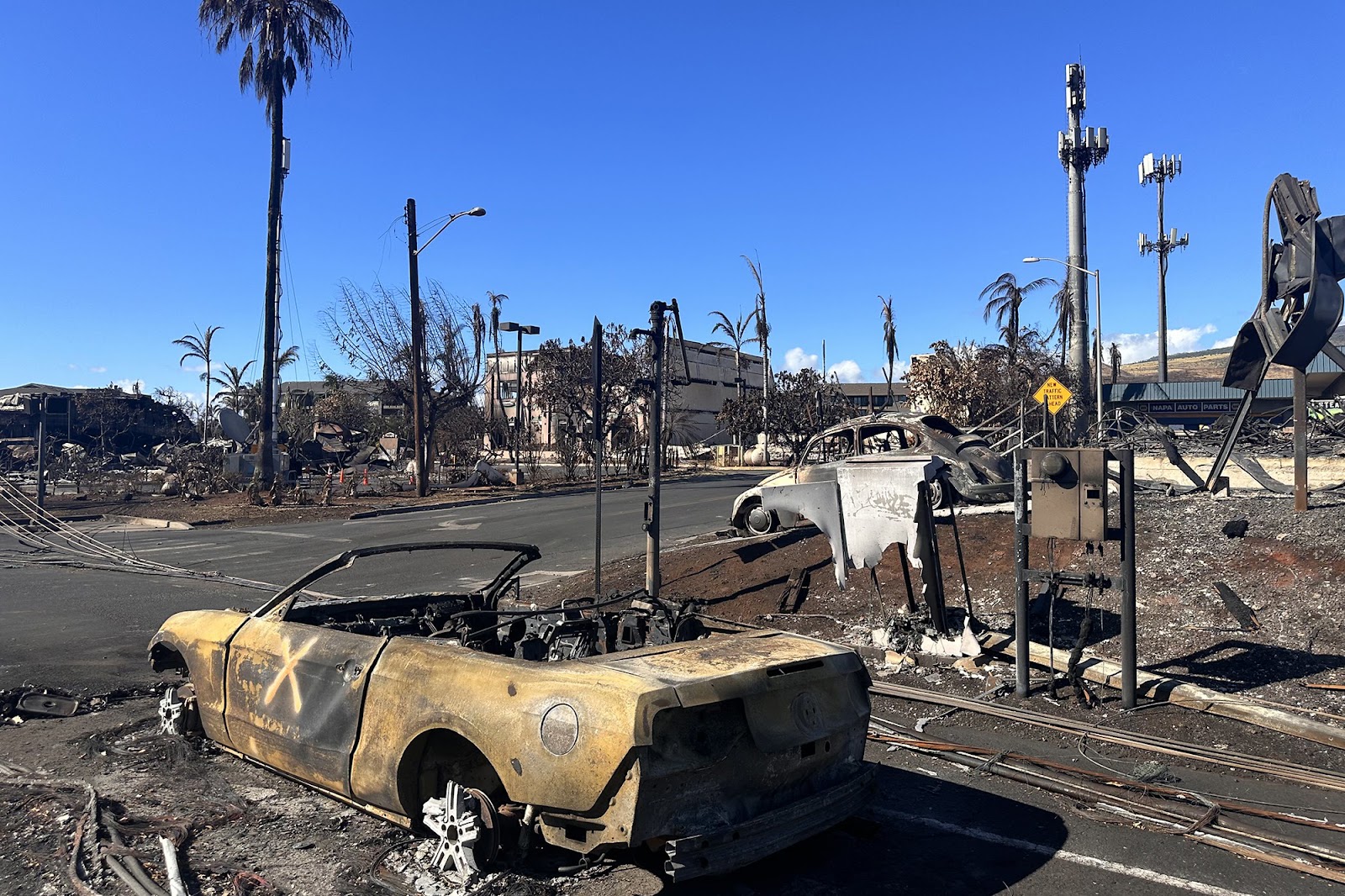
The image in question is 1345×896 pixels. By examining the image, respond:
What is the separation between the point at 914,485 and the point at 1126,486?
65.8 inches

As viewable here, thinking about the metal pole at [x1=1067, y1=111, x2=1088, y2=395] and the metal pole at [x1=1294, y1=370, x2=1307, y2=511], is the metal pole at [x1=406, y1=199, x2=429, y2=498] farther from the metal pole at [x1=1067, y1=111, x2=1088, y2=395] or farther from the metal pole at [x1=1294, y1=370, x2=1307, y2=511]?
the metal pole at [x1=1067, y1=111, x2=1088, y2=395]

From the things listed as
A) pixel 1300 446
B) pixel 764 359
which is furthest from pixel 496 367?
pixel 1300 446

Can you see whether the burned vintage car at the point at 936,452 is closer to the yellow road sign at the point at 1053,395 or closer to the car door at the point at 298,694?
the yellow road sign at the point at 1053,395

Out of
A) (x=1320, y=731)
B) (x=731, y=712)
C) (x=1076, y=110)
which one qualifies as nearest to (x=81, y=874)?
(x=731, y=712)

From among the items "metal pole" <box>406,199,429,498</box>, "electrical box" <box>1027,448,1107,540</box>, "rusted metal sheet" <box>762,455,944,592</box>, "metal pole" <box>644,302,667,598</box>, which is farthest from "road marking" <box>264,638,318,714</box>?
"metal pole" <box>406,199,429,498</box>

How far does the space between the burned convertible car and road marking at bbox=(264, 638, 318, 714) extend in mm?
11

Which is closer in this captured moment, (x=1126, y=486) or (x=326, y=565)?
(x=326, y=565)

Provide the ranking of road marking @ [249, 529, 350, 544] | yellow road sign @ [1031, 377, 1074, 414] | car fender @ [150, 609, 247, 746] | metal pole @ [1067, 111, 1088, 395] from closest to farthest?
car fender @ [150, 609, 247, 746] < yellow road sign @ [1031, 377, 1074, 414] < road marking @ [249, 529, 350, 544] < metal pole @ [1067, 111, 1088, 395]

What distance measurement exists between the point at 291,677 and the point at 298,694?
115 millimetres

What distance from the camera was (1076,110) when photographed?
4703cm

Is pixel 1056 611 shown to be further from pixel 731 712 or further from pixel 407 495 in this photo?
pixel 407 495

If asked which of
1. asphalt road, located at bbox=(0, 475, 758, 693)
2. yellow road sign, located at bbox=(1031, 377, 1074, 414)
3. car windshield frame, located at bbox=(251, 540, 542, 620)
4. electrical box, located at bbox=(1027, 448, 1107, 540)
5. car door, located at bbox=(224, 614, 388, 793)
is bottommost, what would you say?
asphalt road, located at bbox=(0, 475, 758, 693)

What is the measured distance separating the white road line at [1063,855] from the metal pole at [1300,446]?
846 cm

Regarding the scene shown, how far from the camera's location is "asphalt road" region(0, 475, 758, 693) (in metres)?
8.13
